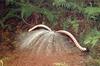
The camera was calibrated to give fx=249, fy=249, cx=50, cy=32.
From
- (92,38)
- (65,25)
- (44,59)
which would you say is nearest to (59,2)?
(65,25)

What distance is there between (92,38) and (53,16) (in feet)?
3.45

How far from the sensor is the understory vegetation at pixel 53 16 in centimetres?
460

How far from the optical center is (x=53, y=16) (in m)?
4.86

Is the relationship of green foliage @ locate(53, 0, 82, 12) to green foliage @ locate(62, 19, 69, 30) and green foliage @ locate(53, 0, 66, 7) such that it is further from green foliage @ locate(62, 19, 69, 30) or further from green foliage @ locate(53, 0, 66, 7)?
green foliage @ locate(62, 19, 69, 30)

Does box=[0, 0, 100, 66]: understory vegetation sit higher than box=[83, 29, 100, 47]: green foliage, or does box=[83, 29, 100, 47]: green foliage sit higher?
box=[0, 0, 100, 66]: understory vegetation

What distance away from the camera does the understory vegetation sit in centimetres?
460

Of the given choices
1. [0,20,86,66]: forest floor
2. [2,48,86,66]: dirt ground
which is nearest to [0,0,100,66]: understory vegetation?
[0,20,86,66]: forest floor

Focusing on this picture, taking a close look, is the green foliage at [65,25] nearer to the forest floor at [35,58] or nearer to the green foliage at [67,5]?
the green foliage at [67,5]

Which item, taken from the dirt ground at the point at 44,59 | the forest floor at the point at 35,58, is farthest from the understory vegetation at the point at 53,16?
the dirt ground at the point at 44,59

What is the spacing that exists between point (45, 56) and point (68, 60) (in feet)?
1.25

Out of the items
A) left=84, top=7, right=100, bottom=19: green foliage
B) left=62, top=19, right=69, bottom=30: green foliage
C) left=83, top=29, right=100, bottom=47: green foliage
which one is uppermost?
left=84, top=7, right=100, bottom=19: green foliage

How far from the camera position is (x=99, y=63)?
12.4 feet

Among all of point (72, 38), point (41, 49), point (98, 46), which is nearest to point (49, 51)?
point (41, 49)

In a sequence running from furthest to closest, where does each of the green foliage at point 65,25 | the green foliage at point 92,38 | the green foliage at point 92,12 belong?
1. the green foliage at point 65,25
2. the green foliage at point 92,12
3. the green foliage at point 92,38
